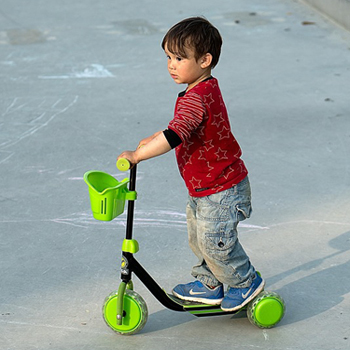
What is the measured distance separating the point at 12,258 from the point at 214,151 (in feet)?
4.34

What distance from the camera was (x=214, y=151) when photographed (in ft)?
10.1

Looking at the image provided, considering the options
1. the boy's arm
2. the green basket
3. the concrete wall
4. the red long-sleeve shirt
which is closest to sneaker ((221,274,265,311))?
the red long-sleeve shirt

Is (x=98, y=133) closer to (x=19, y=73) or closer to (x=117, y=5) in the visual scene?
(x=19, y=73)

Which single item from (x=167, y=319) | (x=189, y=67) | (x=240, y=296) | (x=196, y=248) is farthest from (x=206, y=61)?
(x=167, y=319)

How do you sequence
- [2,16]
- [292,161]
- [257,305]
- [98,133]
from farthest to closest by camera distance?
1. [2,16]
2. [98,133]
3. [292,161]
4. [257,305]

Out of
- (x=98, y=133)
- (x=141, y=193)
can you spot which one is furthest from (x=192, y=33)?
(x=98, y=133)

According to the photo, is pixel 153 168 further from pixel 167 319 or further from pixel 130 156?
pixel 130 156

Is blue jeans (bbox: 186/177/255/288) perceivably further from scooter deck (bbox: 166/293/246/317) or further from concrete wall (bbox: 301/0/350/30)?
concrete wall (bbox: 301/0/350/30)

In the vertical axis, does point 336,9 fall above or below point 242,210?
below

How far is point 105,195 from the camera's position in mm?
2930

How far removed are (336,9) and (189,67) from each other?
5.28 meters

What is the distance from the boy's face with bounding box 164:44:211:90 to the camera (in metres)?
3.00

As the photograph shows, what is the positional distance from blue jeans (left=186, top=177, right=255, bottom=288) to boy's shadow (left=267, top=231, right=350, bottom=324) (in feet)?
1.02

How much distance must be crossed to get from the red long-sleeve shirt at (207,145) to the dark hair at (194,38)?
134 mm
